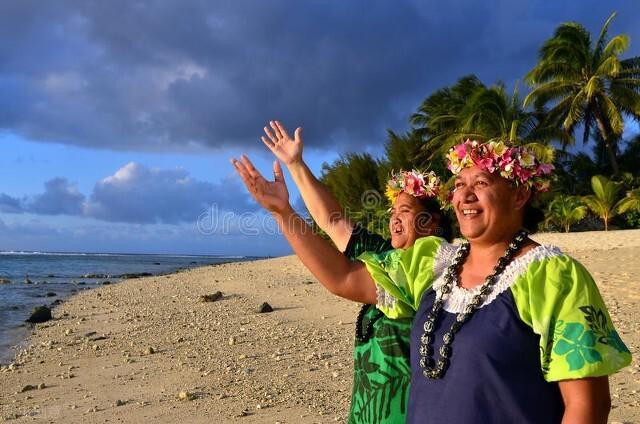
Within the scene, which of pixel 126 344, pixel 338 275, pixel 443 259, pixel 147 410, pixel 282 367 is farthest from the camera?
pixel 126 344

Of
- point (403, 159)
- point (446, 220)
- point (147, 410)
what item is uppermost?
point (403, 159)

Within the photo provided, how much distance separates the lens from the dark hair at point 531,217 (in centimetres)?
236

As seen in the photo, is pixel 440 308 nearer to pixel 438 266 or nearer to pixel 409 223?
pixel 438 266

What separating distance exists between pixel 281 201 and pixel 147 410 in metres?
4.51

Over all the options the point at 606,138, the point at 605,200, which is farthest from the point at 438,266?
the point at 606,138

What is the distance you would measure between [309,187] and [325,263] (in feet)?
3.11

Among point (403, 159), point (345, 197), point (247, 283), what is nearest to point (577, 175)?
point (403, 159)

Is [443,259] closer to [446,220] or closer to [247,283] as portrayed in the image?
[446,220]

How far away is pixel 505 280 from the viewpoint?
6.84 ft

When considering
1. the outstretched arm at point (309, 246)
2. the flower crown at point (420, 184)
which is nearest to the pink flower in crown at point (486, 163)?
the outstretched arm at point (309, 246)

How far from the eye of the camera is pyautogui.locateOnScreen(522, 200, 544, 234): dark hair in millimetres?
2355

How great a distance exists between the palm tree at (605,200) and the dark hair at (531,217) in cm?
2706

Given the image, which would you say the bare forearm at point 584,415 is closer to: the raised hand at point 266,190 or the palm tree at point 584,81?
the raised hand at point 266,190

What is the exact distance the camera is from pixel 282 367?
7844 mm
